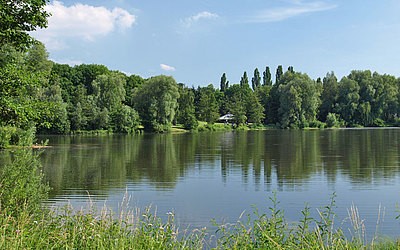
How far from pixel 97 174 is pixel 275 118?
90.4 meters

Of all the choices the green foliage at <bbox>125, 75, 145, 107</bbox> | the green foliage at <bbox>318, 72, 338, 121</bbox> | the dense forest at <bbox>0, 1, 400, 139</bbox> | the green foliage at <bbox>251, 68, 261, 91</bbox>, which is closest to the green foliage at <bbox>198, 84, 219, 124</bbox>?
the dense forest at <bbox>0, 1, 400, 139</bbox>

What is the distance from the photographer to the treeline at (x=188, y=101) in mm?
74062

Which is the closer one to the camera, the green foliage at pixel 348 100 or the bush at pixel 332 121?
the bush at pixel 332 121

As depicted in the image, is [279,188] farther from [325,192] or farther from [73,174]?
[73,174]

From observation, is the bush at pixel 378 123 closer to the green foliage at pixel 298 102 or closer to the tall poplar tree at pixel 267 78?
the green foliage at pixel 298 102

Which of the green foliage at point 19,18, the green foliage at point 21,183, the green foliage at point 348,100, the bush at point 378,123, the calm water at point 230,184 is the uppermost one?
the green foliage at point 348,100

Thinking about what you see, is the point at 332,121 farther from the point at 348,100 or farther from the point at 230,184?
the point at 230,184

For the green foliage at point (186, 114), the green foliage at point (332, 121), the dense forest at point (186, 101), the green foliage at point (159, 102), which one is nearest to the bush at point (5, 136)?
the dense forest at point (186, 101)

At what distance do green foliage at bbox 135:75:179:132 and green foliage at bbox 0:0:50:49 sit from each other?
66.3 meters

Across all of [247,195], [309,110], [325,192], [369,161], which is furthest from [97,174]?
[309,110]

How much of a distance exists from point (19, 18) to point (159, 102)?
226 feet

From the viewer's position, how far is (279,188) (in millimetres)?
16125

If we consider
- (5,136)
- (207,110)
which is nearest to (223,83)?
(207,110)

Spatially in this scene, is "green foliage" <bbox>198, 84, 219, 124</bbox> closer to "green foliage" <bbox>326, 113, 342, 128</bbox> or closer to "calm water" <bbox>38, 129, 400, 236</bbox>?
"green foliage" <bbox>326, 113, 342, 128</bbox>
